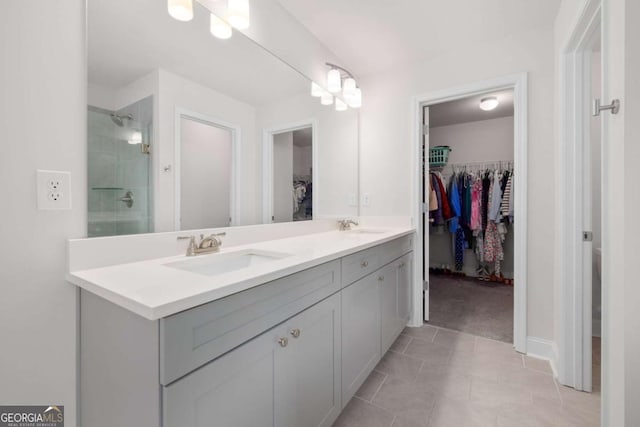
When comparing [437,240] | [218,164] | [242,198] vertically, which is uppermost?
[218,164]

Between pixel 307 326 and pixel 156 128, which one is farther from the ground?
pixel 156 128

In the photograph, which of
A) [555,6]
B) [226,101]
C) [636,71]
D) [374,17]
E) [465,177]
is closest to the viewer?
[636,71]

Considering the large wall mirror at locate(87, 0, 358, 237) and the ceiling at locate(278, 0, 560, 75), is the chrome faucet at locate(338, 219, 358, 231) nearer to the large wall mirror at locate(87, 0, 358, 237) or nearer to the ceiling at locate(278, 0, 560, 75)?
the large wall mirror at locate(87, 0, 358, 237)

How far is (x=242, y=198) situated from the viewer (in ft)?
4.90

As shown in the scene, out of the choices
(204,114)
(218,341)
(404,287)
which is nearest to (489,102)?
(404,287)

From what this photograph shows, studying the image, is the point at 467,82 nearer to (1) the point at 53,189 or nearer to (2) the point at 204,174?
(2) the point at 204,174

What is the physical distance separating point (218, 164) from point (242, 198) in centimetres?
22

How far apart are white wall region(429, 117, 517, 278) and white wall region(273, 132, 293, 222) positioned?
9.23 ft

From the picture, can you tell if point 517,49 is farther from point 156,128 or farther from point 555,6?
point 156,128

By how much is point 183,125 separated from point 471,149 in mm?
3971

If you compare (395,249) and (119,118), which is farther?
(395,249)

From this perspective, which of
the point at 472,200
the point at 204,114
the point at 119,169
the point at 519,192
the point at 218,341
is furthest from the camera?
the point at 472,200

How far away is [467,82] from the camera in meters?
2.10

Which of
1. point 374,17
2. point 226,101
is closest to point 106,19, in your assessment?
point 226,101
